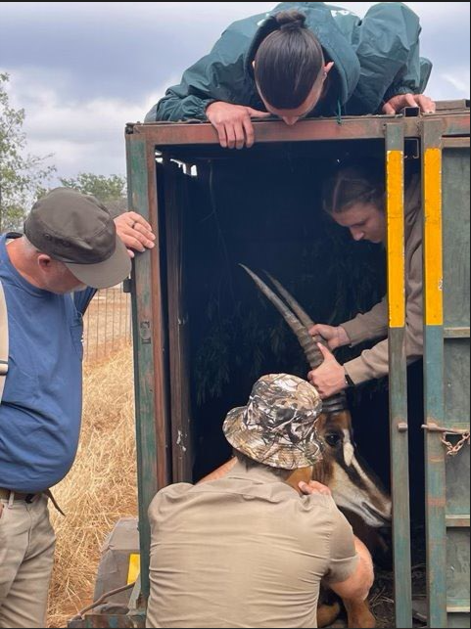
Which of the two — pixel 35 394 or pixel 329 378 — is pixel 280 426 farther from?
pixel 35 394

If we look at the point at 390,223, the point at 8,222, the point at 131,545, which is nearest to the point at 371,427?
the point at 131,545

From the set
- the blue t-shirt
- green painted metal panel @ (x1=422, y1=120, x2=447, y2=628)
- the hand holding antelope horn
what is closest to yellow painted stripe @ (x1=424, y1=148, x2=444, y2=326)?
green painted metal panel @ (x1=422, y1=120, x2=447, y2=628)

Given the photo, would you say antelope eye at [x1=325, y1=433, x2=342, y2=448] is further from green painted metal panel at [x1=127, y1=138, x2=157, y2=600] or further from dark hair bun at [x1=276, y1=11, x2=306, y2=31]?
dark hair bun at [x1=276, y1=11, x2=306, y2=31]

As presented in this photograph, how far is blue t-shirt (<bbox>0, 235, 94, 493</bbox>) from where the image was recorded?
330 centimetres

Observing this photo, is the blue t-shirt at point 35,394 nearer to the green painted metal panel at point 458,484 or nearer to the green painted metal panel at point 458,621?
the green painted metal panel at point 458,484

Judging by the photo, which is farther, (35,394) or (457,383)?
(35,394)

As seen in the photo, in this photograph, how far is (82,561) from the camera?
21.0ft

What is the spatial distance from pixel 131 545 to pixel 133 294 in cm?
204

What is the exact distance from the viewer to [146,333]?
3418 millimetres

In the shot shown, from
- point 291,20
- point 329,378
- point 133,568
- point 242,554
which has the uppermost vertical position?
point 291,20

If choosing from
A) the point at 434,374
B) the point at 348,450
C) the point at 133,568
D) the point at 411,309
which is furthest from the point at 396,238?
the point at 133,568

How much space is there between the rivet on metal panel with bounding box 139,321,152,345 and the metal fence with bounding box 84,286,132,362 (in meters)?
12.4

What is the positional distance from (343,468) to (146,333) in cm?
132

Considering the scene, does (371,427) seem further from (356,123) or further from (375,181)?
(356,123)
